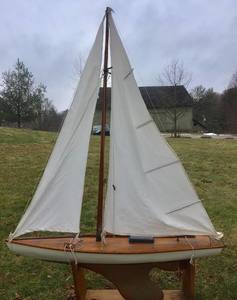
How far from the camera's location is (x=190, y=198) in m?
5.48

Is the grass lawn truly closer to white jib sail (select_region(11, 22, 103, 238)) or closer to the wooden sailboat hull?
the wooden sailboat hull

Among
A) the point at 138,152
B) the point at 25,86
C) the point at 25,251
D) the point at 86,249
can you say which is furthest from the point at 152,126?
the point at 25,86

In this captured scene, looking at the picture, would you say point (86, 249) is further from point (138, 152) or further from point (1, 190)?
point (1, 190)

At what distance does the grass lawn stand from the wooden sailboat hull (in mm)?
1233

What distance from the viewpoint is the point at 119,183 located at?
17.8 ft

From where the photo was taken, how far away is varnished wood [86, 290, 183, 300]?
5.91 m

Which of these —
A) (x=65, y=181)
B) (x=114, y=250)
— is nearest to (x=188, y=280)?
(x=114, y=250)

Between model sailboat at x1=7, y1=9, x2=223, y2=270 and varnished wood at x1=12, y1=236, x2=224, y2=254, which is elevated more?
model sailboat at x1=7, y1=9, x2=223, y2=270

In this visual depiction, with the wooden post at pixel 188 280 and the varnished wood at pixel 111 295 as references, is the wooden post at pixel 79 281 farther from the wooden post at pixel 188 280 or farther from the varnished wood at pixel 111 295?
the wooden post at pixel 188 280

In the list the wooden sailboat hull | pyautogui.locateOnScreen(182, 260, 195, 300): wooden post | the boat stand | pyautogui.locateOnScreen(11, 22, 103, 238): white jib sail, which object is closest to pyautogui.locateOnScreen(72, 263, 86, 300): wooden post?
the boat stand

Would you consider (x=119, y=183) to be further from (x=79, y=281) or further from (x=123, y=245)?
(x=79, y=281)

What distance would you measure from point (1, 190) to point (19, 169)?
2.85 meters

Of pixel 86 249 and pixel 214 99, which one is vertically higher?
pixel 214 99

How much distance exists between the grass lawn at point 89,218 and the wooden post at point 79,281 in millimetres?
659
